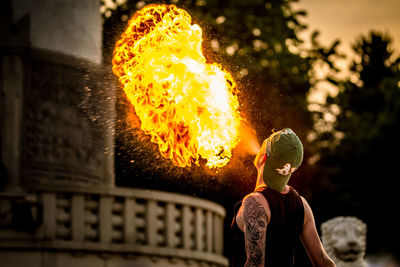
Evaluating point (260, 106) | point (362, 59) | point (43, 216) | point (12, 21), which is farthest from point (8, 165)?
point (362, 59)

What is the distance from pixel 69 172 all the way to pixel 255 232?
51.4 ft

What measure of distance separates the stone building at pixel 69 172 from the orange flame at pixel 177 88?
9107mm

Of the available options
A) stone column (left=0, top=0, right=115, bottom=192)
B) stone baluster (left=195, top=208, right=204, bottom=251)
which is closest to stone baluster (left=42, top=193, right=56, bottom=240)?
stone column (left=0, top=0, right=115, bottom=192)

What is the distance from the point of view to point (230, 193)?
24672 millimetres

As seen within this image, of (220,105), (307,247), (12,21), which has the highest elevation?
(12,21)

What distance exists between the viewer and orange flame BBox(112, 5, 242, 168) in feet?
Answer: 27.7

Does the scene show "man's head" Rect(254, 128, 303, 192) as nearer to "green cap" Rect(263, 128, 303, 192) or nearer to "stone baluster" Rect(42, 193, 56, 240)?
"green cap" Rect(263, 128, 303, 192)

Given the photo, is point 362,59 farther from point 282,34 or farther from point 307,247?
point 307,247

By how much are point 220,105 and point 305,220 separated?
1.47 meters

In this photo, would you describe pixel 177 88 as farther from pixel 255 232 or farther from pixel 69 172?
pixel 69 172

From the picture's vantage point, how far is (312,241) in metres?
7.57

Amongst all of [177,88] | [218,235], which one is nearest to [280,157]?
[177,88]

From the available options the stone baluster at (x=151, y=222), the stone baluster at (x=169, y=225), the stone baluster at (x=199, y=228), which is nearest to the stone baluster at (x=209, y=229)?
the stone baluster at (x=199, y=228)

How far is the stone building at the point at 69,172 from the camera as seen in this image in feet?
67.5
